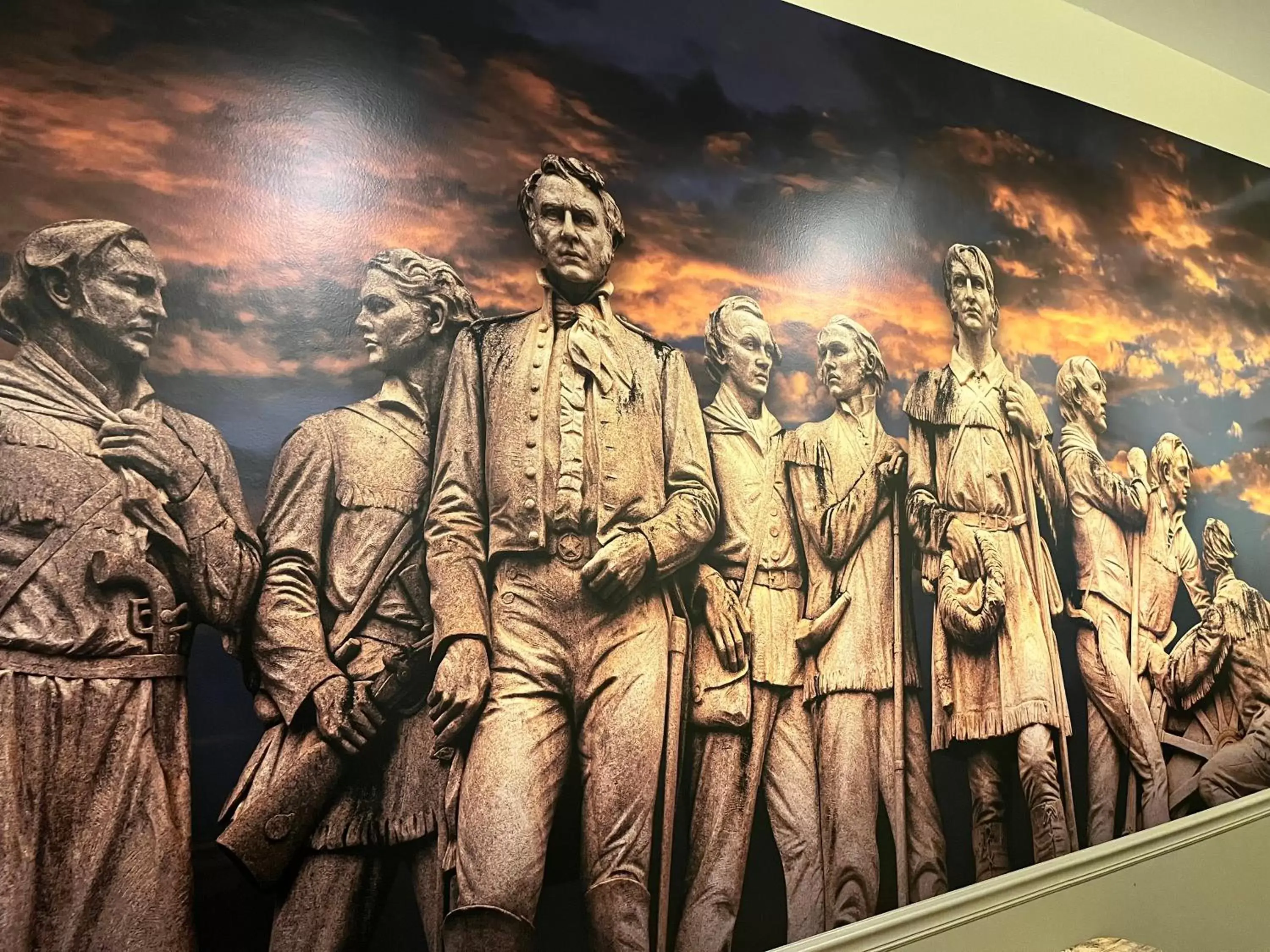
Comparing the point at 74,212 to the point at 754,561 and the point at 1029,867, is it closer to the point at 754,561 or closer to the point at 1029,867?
the point at 754,561

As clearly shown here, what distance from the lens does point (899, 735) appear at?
3447 millimetres

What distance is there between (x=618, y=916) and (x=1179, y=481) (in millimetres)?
3581

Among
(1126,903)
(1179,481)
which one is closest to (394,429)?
(1126,903)

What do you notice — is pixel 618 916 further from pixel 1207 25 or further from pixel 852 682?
pixel 1207 25

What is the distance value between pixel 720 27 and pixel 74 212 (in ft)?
7.72

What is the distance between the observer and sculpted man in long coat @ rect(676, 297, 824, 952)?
301cm

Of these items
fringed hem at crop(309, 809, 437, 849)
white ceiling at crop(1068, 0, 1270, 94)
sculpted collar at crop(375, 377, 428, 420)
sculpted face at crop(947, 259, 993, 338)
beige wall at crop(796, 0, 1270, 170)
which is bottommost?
fringed hem at crop(309, 809, 437, 849)

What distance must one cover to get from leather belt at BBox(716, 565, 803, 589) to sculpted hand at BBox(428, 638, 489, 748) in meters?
0.91

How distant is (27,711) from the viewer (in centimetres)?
215

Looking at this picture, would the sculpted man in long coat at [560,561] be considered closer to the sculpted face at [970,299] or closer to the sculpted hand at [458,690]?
the sculpted hand at [458,690]

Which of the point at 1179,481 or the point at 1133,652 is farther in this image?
the point at 1179,481

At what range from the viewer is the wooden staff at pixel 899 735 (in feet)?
11.1

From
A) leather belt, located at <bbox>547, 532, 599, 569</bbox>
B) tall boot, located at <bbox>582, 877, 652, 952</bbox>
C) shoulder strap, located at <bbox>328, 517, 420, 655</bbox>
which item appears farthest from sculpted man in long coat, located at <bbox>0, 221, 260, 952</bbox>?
tall boot, located at <bbox>582, 877, 652, 952</bbox>

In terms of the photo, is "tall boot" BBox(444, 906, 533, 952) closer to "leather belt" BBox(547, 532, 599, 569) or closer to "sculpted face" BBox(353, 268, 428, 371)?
"leather belt" BBox(547, 532, 599, 569)
